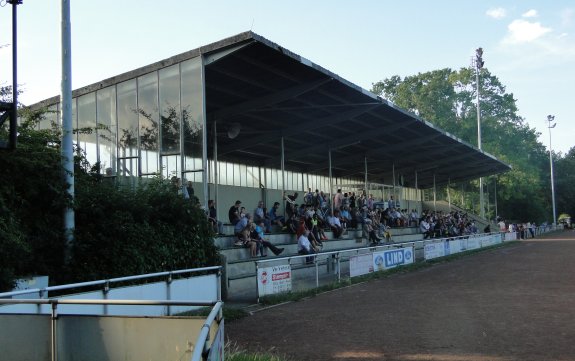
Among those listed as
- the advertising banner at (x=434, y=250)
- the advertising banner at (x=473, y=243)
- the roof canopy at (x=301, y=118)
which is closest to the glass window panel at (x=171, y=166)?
the roof canopy at (x=301, y=118)

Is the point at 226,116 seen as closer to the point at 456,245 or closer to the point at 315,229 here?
the point at 315,229

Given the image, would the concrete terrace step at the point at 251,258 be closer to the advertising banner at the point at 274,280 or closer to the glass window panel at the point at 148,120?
the advertising banner at the point at 274,280

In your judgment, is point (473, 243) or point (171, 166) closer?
point (171, 166)

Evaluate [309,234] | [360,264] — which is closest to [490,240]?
[309,234]

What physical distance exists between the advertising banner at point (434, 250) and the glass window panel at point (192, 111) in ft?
43.4

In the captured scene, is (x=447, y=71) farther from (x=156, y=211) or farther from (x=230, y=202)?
(x=156, y=211)

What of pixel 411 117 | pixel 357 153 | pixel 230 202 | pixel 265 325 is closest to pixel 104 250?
pixel 265 325

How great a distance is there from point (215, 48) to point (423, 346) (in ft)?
36.6

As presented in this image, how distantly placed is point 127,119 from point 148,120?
1069 mm

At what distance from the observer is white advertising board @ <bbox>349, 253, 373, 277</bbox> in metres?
19.0

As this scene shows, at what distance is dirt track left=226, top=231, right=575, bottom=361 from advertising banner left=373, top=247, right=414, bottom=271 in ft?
10.8

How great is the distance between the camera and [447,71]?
242ft

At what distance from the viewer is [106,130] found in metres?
20.0

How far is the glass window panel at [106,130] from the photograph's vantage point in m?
19.9
